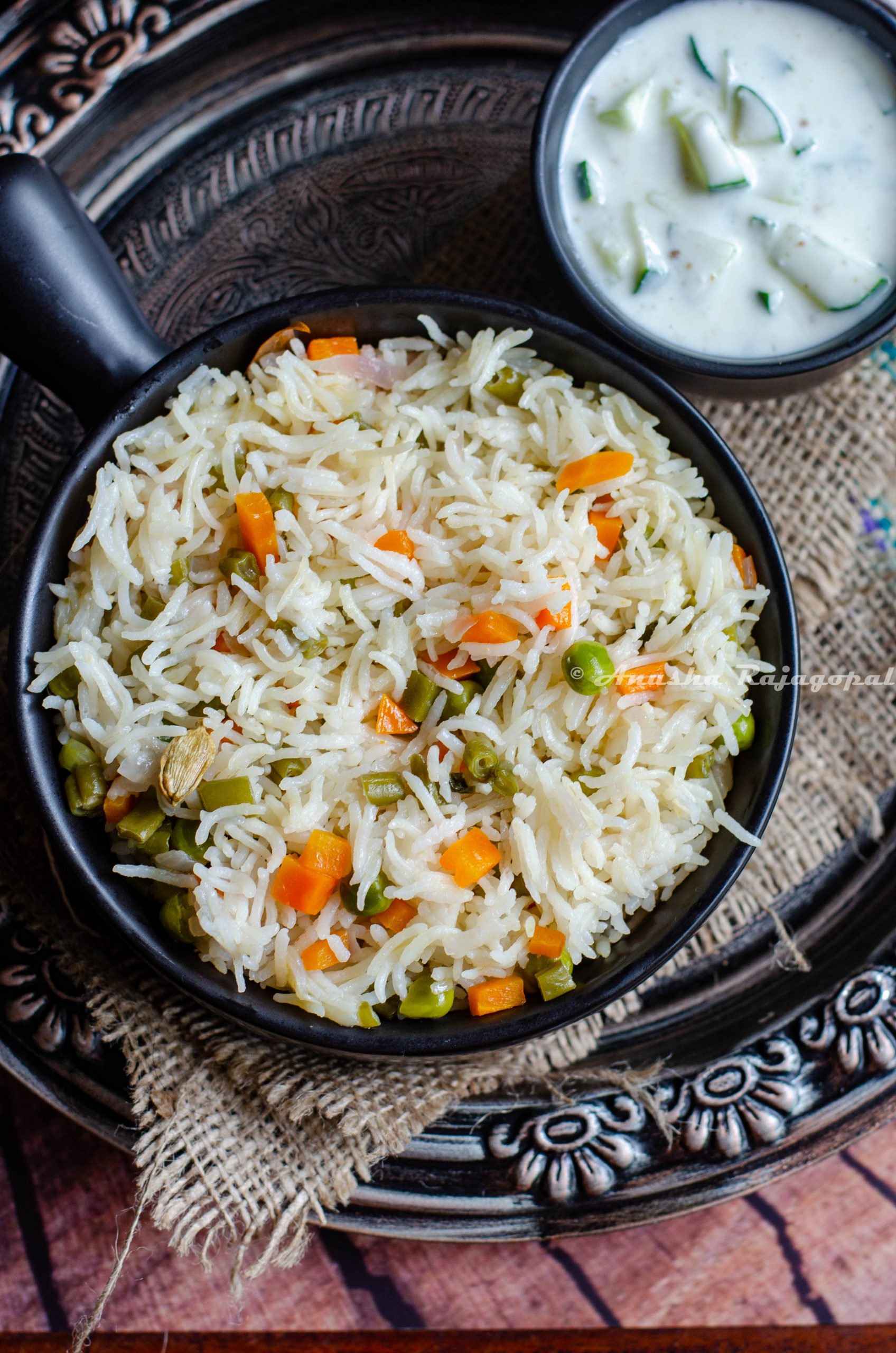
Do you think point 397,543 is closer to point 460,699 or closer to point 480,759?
point 460,699

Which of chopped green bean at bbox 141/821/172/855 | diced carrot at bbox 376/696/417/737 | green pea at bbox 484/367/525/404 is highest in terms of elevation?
green pea at bbox 484/367/525/404

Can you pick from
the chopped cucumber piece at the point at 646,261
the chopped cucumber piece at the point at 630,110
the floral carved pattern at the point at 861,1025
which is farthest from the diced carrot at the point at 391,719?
the chopped cucumber piece at the point at 630,110

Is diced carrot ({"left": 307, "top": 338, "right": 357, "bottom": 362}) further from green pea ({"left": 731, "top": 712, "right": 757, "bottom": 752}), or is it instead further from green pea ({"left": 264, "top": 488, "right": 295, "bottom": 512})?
green pea ({"left": 731, "top": 712, "right": 757, "bottom": 752})

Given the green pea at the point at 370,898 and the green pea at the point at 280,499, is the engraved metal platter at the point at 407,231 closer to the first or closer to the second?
the green pea at the point at 370,898

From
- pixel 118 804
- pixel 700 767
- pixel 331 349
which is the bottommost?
pixel 700 767

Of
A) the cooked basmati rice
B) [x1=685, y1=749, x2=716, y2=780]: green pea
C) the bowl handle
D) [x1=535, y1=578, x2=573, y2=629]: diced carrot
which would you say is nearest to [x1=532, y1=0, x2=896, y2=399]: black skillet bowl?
the cooked basmati rice

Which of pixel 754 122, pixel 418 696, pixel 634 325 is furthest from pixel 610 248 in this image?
pixel 418 696
